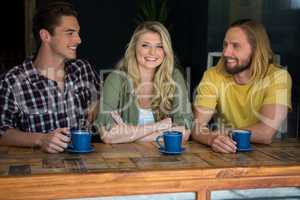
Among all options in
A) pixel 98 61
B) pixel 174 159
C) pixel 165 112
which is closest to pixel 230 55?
pixel 165 112

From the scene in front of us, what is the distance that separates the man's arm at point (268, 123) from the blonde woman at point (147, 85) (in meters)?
0.34

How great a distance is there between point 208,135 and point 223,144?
190 millimetres

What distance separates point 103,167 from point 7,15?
5.97 meters

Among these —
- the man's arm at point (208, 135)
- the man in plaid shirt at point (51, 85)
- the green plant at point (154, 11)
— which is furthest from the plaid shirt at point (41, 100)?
the green plant at point (154, 11)

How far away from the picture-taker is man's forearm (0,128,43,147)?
1.74 m

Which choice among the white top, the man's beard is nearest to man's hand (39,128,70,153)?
the white top

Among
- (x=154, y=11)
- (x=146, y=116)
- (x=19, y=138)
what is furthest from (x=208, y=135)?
(x=154, y=11)

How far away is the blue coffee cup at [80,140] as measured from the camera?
1625mm

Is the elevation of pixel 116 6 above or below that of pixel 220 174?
above

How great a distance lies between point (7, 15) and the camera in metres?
6.85

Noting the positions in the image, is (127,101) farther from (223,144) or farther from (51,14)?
(223,144)

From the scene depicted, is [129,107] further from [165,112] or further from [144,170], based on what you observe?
[144,170]

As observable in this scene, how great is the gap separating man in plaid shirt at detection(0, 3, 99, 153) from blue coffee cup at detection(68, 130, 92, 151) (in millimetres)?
510

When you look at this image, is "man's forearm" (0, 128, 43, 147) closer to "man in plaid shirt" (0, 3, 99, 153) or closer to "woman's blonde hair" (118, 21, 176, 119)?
"man in plaid shirt" (0, 3, 99, 153)
